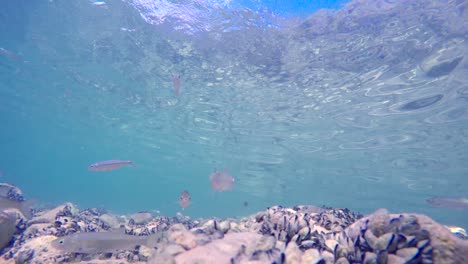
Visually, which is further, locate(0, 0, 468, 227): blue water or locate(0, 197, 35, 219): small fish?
locate(0, 0, 468, 227): blue water

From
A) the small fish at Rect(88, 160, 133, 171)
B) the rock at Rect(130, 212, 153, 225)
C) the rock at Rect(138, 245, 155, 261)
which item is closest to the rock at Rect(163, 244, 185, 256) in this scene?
the rock at Rect(138, 245, 155, 261)

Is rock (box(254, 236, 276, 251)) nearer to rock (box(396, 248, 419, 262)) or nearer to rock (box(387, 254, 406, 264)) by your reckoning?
rock (box(387, 254, 406, 264))

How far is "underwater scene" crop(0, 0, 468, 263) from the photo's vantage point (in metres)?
3.23

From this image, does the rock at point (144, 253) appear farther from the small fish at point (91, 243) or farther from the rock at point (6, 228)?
the rock at point (6, 228)

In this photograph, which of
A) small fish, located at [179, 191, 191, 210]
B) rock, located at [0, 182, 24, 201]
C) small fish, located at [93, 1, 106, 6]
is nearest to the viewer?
small fish, located at [179, 191, 191, 210]

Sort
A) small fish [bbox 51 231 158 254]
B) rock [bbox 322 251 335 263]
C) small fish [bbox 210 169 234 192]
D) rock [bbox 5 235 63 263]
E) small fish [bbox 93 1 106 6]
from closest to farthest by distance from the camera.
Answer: rock [bbox 322 251 335 263], small fish [bbox 51 231 158 254], rock [bbox 5 235 63 263], small fish [bbox 210 169 234 192], small fish [bbox 93 1 106 6]

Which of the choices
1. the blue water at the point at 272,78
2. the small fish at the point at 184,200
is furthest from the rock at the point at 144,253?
the blue water at the point at 272,78

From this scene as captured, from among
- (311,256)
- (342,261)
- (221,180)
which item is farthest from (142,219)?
(342,261)

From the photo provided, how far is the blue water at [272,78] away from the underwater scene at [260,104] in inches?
4.7

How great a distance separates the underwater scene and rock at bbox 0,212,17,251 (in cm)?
3

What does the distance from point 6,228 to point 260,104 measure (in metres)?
18.0

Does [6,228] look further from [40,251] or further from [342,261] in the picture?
[342,261]

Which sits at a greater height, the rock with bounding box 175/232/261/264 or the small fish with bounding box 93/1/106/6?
the small fish with bounding box 93/1/106/6

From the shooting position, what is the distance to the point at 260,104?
70.7ft
